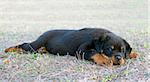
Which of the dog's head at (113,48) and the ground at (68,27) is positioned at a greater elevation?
the dog's head at (113,48)

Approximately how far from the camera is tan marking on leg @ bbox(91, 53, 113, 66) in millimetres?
5063

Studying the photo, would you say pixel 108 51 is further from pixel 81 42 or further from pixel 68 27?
pixel 68 27

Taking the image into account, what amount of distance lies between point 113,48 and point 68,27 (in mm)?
4176

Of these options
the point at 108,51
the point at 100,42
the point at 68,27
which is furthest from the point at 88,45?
the point at 68,27

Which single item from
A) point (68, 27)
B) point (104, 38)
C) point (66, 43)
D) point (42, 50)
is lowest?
point (68, 27)

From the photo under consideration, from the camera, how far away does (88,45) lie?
18.1 feet

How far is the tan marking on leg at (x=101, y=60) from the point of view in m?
5.06

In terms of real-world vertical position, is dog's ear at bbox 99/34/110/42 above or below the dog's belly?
above

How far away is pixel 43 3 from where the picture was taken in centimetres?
1295

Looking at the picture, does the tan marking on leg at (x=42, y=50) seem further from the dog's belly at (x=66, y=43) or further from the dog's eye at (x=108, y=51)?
the dog's eye at (x=108, y=51)

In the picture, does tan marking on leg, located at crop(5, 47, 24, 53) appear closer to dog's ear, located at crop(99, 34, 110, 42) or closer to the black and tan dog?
the black and tan dog

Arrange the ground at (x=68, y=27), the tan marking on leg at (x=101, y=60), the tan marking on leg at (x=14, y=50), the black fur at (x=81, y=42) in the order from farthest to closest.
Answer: the tan marking on leg at (x=14, y=50) → the black fur at (x=81, y=42) → the tan marking on leg at (x=101, y=60) → the ground at (x=68, y=27)

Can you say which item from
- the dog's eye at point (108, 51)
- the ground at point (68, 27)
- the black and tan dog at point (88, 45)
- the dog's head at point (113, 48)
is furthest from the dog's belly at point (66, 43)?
the dog's eye at point (108, 51)

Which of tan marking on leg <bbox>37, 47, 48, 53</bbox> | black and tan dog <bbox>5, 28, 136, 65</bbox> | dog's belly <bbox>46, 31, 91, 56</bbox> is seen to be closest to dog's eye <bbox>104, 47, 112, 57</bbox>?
black and tan dog <bbox>5, 28, 136, 65</bbox>
